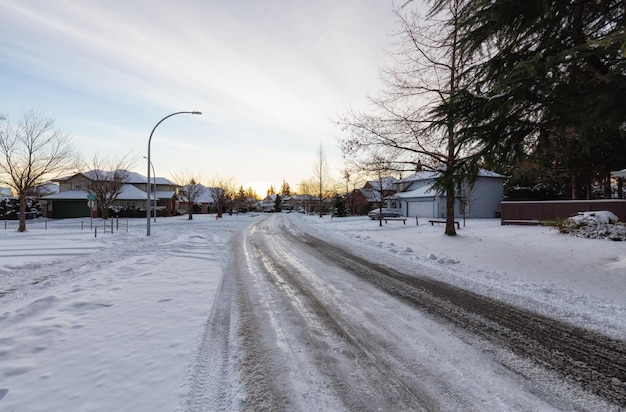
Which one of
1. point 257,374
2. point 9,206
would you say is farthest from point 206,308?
point 9,206

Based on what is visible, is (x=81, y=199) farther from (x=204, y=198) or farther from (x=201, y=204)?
(x=204, y=198)

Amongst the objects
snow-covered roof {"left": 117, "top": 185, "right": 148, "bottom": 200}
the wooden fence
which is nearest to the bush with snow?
the wooden fence

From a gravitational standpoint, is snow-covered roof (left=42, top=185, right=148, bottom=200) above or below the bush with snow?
above

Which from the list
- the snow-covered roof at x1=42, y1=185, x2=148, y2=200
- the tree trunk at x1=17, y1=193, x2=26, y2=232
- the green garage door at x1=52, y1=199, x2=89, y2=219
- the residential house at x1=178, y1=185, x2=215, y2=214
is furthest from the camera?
the residential house at x1=178, y1=185, x2=215, y2=214

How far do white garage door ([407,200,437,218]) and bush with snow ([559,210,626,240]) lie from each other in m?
22.2

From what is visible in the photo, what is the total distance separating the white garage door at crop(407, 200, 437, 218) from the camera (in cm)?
3630

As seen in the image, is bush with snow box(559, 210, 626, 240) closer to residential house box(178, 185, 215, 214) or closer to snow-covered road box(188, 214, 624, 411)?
snow-covered road box(188, 214, 624, 411)

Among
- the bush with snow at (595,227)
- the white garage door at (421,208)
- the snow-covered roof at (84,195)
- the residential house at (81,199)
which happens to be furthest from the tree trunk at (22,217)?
the white garage door at (421,208)

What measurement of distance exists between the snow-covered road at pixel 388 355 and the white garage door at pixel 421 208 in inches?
1247

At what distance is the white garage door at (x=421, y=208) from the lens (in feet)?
119

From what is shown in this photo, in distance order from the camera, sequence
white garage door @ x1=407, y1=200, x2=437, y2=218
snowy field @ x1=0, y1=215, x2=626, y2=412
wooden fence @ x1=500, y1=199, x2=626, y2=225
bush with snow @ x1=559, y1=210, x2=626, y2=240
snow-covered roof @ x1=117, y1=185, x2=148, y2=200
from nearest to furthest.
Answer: snowy field @ x1=0, y1=215, x2=626, y2=412 → bush with snow @ x1=559, y1=210, x2=626, y2=240 → wooden fence @ x1=500, y1=199, x2=626, y2=225 → white garage door @ x1=407, y1=200, x2=437, y2=218 → snow-covered roof @ x1=117, y1=185, x2=148, y2=200

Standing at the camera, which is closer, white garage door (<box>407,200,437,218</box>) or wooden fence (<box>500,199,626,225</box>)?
wooden fence (<box>500,199,626,225</box>)

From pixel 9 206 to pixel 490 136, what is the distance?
5332 cm

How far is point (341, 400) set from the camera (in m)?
2.80
